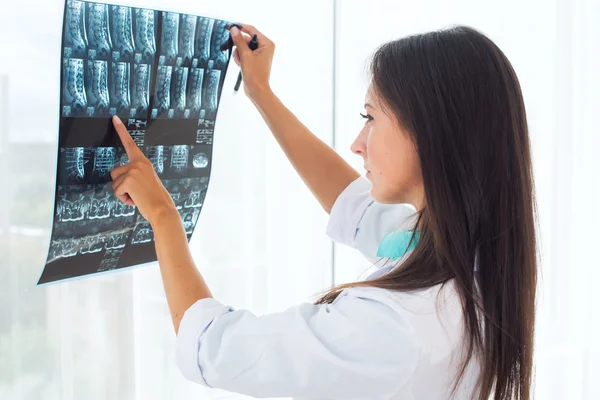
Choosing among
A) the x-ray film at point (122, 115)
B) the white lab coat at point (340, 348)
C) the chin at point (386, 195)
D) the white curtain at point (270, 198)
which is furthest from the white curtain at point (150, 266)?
the chin at point (386, 195)

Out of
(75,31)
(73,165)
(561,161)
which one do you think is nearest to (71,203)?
(73,165)

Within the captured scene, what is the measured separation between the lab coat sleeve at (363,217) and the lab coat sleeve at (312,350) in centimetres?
42

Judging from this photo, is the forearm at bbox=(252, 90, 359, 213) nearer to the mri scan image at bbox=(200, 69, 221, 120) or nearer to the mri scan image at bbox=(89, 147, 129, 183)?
the mri scan image at bbox=(200, 69, 221, 120)

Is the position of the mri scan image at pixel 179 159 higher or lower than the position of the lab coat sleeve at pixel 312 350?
higher

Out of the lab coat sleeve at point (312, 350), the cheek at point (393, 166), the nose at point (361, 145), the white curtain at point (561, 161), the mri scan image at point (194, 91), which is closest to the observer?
the lab coat sleeve at point (312, 350)

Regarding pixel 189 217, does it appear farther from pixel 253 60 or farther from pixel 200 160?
pixel 253 60

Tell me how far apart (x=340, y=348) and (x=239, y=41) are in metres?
0.64

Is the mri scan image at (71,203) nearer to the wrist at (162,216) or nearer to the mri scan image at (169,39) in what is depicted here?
the wrist at (162,216)

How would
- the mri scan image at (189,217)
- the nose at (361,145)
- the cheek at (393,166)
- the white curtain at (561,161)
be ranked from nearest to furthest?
the cheek at (393,166) → the nose at (361,145) → the mri scan image at (189,217) → the white curtain at (561,161)

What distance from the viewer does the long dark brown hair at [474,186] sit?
2.76 feet

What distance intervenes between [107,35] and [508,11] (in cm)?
130

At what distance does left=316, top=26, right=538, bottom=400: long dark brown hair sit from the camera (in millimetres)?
842

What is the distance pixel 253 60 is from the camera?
3.99 ft

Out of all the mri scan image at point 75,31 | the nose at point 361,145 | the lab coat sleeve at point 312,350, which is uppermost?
the mri scan image at point 75,31
